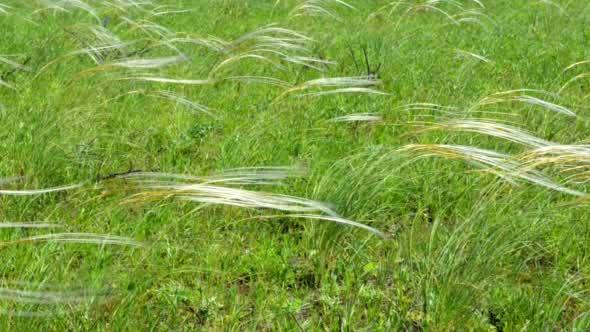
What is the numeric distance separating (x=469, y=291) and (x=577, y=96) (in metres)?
2.44

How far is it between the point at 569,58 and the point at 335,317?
12.0ft

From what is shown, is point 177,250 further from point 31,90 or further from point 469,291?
point 31,90

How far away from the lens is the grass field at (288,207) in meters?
2.06

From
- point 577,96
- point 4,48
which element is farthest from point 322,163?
→ point 4,48

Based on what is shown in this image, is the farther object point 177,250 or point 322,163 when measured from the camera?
point 322,163

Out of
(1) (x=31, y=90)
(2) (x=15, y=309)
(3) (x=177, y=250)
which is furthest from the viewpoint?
(1) (x=31, y=90)

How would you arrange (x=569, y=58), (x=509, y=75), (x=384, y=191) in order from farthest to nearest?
(x=569, y=58) → (x=509, y=75) → (x=384, y=191)

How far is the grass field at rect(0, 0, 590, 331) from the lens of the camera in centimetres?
206

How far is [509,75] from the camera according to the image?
15.2 ft

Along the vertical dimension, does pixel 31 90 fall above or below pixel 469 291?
below

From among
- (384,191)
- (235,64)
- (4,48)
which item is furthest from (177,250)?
(4,48)

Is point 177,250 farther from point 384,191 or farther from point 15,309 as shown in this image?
point 384,191

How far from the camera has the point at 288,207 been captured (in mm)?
1924

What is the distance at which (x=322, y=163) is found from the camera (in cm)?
305
